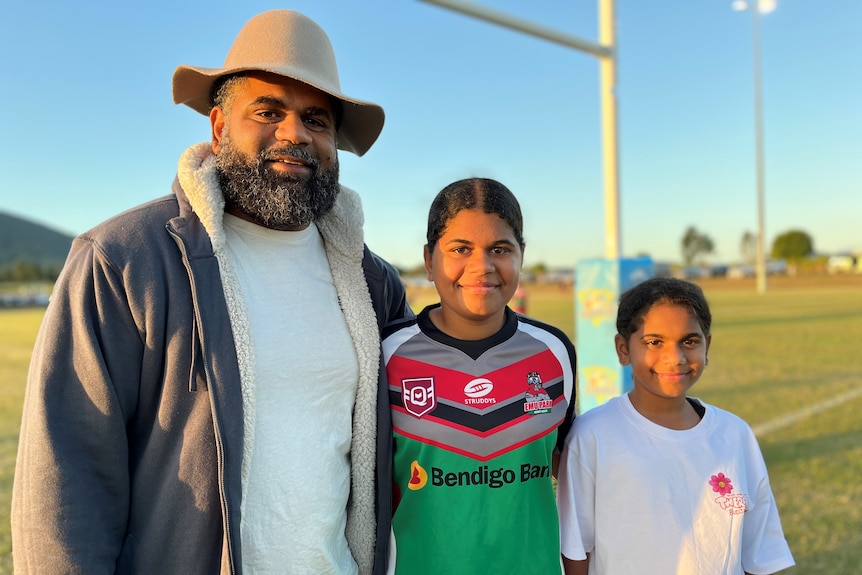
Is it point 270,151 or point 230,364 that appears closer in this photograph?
point 230,364

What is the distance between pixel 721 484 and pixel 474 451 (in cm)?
79

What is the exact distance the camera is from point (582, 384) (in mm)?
5195

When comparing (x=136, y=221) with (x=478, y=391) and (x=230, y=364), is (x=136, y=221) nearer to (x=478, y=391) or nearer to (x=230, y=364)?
(x=230, y=364)

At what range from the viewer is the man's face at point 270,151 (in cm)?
197

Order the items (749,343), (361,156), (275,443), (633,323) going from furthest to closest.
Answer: (749,343) < (361,156) < (633,323) < (275,443)

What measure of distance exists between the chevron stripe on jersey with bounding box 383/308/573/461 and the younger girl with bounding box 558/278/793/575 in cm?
18

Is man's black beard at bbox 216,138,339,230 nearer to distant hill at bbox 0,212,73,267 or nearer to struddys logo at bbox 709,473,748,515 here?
struddys logo at bbox 709,473,748,515

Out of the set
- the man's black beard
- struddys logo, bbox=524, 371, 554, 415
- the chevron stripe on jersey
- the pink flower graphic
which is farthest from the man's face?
the pink flower graphic

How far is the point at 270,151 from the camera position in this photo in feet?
6.47

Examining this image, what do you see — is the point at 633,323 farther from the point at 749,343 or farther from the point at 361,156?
the point at 749,343

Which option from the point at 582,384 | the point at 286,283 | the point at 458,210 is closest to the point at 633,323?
the point at 458,210

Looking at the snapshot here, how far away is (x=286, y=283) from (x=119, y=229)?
1.72 ft

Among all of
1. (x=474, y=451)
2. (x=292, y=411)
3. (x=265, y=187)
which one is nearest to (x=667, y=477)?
(x=474, y=451)

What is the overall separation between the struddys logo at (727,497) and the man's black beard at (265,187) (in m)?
1.56
